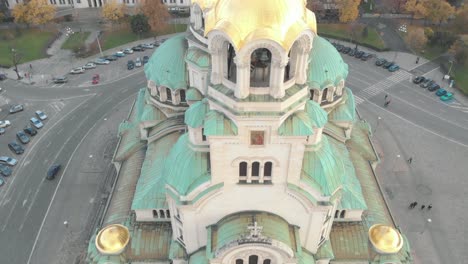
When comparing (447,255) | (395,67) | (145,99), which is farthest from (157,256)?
(395,67)

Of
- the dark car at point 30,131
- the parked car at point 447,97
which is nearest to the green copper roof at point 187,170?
the dark car at point 30,131

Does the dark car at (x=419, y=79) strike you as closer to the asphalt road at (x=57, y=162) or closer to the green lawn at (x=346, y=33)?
the green lawn at (x=346, y=33)

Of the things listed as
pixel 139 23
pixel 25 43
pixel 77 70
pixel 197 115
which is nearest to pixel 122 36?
pixel 139 23

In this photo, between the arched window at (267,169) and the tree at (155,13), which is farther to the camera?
the tree at (155,13)

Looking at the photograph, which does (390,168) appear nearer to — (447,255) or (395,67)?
(447,255)

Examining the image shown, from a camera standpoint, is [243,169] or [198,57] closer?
[243,169]

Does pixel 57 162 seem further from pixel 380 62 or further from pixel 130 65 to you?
pixel 380 62

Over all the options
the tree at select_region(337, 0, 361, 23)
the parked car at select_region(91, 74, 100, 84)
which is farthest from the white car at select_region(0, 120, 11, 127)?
the tree at select_region(337, 0, 361, 23)
